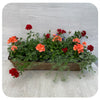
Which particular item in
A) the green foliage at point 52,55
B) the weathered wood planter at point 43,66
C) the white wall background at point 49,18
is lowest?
the weathered wood planter at point 43,66

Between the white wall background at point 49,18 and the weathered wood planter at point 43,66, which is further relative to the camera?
the white wall background at point 49,18

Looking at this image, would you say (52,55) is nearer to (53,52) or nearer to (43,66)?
(53,52)

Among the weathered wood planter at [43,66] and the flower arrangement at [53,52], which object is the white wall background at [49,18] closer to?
the flower arrangement at [53,52]

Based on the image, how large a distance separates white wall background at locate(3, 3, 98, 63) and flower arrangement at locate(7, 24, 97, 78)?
0.10m

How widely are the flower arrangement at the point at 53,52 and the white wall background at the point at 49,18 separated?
98 millimetres

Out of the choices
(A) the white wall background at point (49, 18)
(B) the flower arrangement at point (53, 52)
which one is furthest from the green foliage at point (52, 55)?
(A) the white wall background at point (49, 18)

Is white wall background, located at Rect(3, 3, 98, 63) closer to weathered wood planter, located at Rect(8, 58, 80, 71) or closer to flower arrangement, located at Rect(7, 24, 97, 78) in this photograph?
flower arrangement, located at Rect(7, 24, 97, 78)

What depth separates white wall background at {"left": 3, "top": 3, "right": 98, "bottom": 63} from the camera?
4.94ft

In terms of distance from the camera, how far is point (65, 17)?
1539 mm

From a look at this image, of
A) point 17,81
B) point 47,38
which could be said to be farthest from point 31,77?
point 47,38

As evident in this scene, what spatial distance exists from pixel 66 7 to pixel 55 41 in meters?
0.43

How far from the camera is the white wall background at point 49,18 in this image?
1505 mm

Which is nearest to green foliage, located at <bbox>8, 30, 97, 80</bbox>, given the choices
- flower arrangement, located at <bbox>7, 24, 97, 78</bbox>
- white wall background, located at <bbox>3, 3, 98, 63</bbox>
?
flower arrangement, located at <bbox>7, 24, 97, 78</bbox>

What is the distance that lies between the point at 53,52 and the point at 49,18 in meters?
0.44
